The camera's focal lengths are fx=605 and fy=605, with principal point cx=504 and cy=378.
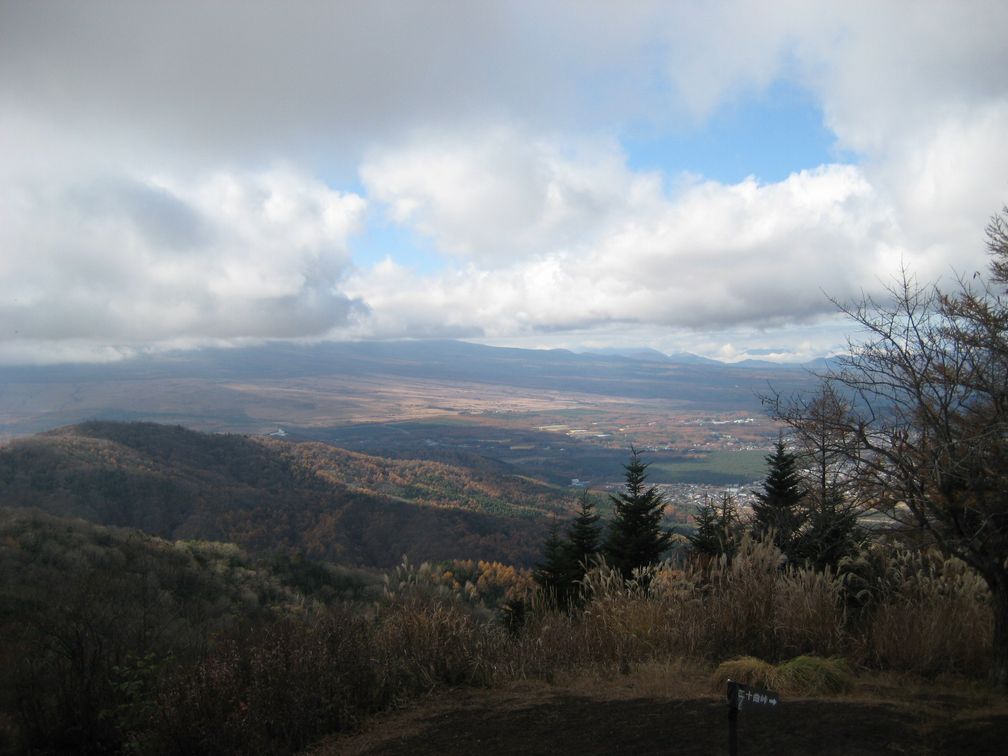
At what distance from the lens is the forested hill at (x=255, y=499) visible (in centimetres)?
4072

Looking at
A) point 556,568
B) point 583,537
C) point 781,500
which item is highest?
point 781,500

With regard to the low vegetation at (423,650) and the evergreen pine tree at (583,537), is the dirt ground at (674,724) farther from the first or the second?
the evergreen pine tree at (583,537)

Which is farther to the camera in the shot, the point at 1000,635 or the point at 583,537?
the point at 583,537

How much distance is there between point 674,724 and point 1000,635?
97.5 inches

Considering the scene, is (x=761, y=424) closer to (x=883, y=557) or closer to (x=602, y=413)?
(x=602, y=413)

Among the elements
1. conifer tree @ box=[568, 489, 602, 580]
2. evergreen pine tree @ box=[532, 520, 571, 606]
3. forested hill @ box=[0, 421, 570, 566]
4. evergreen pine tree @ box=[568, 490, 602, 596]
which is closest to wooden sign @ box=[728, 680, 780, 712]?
evergreen pine tree @ box=[532, 520, 571, 606]

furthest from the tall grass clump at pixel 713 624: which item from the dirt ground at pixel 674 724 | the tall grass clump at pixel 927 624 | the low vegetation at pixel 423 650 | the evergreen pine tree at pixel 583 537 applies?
the evergreen pine tree at pixel 583 537

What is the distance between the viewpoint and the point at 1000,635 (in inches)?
166

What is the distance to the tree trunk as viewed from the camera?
4.12 m

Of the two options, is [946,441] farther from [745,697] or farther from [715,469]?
[715,469]

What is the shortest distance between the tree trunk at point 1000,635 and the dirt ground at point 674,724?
0.83 ft

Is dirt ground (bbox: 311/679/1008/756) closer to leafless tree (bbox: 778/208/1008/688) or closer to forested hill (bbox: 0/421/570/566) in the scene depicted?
leafless tree (bbox: 778/208/1008/688)

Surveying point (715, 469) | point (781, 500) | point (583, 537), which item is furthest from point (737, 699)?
point (715, 469)

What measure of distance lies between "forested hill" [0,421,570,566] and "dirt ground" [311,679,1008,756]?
105 ft
